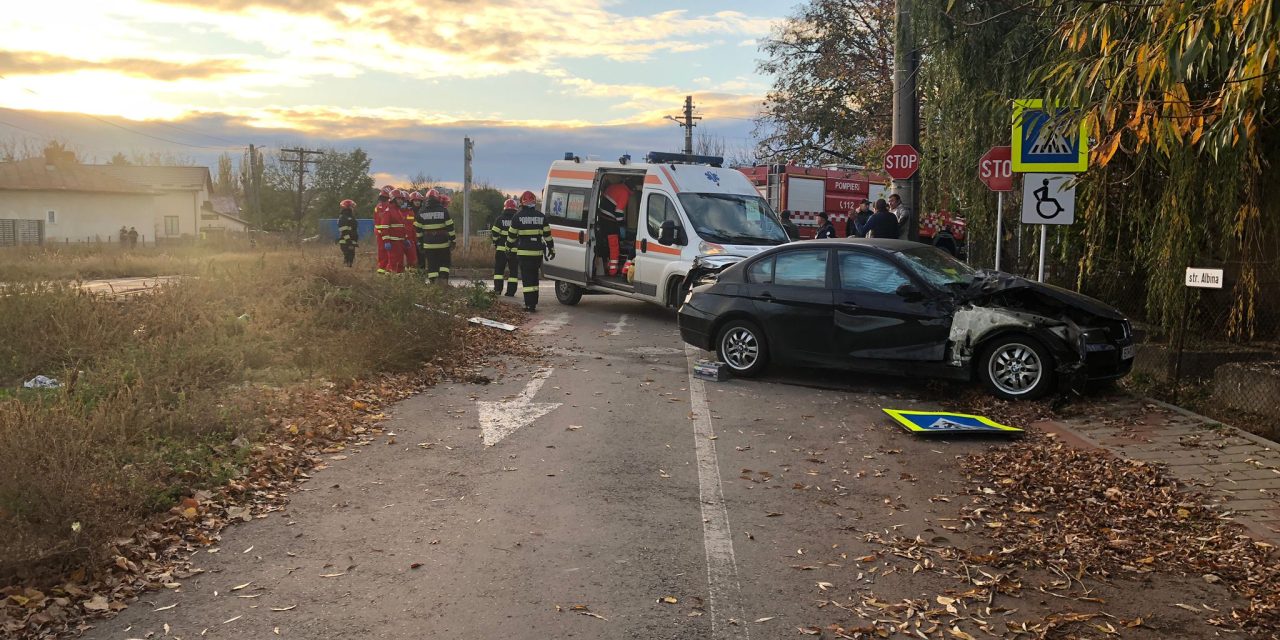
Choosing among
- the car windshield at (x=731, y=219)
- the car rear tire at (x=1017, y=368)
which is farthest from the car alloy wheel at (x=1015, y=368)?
the car windshield at (x=731, y=219)

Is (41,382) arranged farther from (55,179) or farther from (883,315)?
(55,179)

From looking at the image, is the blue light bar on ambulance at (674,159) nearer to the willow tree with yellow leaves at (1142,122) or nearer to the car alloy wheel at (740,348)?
the willow tree with yellow leaves at (1142,122)

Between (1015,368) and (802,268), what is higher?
(802,268)

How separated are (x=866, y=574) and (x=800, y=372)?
6.56m

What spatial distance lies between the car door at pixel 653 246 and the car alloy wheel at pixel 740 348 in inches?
162

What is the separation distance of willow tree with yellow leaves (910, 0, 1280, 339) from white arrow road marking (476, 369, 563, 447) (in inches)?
182

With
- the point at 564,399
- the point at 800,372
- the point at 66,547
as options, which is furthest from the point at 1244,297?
the point at 66,547

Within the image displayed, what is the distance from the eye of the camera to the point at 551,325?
52.5 ft

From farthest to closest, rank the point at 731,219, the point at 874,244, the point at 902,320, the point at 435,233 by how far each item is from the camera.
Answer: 1. the point at 435,233
2. the point at 731,219
3. the point at 874,244
4. the point at 902,320

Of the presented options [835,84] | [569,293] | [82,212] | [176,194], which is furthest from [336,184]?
[569,293]

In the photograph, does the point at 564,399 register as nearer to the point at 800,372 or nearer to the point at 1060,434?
the point at 800,372

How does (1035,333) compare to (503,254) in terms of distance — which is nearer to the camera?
(1035,333)

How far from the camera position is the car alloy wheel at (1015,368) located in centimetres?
920

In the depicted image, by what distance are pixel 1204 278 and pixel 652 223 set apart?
319 inches
